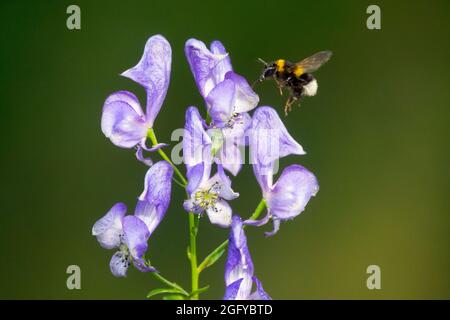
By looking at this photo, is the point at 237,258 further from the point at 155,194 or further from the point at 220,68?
the point at 220,68

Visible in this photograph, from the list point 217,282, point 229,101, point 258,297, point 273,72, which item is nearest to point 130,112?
point 229,101

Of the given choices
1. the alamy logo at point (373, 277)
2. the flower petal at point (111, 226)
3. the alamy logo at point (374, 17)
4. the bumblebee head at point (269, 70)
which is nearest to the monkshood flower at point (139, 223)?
the flower petal at point (111, 226)

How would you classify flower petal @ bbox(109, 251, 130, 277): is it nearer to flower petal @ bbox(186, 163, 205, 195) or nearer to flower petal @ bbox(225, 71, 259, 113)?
flower petal @ bbox(186, 163, 205, 195)

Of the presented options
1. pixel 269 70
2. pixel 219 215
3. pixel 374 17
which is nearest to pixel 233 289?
pixel 219 215

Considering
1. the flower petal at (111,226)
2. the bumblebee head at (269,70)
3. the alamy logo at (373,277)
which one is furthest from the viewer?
the alamy logo at (373,277)

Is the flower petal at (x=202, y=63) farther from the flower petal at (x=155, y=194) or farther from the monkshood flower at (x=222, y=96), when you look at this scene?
the flower petal at (x=155, y=194)

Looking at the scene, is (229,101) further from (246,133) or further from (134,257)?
(134,257)

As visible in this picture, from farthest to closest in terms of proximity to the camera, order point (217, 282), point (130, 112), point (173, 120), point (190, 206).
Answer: point (173, 120) < point (217, 282) < point (130, 112) < point (190, 206)
